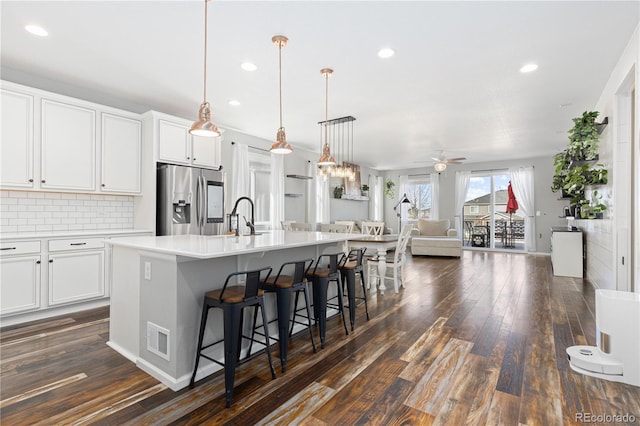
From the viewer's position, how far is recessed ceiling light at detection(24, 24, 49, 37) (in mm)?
2760

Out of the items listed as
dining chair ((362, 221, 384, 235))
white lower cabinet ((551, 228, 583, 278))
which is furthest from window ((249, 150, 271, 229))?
white lower cabinet ((551, 228, 583, 278))

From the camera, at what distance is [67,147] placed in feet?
12.3

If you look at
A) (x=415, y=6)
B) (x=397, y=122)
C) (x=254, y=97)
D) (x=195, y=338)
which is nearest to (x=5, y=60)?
(x=254, y=97)

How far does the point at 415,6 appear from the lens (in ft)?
8.08

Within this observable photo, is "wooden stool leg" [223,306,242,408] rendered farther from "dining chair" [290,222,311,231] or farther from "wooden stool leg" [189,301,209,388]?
"dining chair" [290,222,311,231]

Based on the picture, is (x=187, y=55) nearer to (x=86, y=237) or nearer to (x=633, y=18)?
(x=86, y=237)

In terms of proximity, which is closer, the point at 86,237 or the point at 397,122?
the point at 86,237

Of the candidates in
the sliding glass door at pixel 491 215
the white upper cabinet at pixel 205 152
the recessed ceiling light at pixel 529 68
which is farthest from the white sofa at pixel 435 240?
the white upper cabinet at pixel 205 152

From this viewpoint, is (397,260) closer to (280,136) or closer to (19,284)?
(280,136)

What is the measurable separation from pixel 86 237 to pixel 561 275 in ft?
24.5

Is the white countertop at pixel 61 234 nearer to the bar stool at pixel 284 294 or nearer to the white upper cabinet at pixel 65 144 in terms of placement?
the white upper cabinet at pixel 65 144

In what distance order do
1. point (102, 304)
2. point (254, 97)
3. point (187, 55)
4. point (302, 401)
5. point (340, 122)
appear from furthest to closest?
1. point (340, 122)
2. point (254, 97)
3. point (102, 304)
4. point (187, 55)
5. point (302, 401)

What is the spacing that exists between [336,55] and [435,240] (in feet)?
20.3

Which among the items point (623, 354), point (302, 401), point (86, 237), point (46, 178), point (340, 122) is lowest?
point (302, 401)
